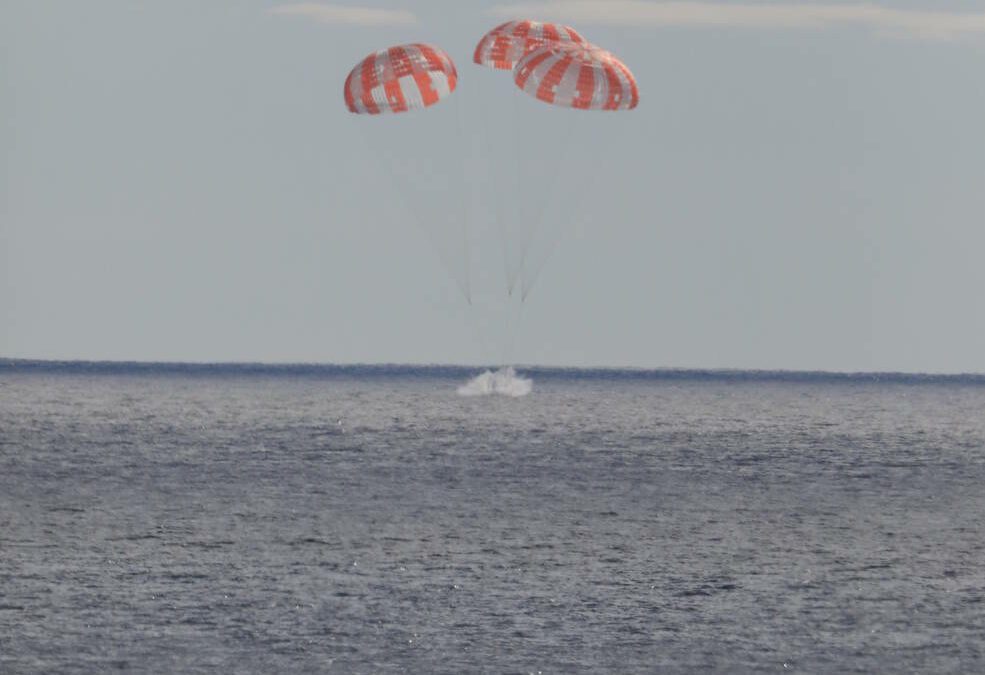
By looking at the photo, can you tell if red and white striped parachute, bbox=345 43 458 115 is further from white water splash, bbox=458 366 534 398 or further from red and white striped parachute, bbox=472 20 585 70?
white water splash, bbox=458 366 534 398

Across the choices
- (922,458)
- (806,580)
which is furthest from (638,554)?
(922,458)

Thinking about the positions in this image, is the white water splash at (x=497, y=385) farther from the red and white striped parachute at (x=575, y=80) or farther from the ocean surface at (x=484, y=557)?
the red and white striped parachute at (x=575, y=80)

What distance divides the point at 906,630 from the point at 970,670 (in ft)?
9.00

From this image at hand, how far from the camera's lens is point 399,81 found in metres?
42.1

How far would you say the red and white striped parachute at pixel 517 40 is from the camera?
4353 cm

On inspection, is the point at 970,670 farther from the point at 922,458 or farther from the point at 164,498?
the point at 922,458

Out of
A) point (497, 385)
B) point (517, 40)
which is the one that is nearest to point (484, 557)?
point (517, 40)

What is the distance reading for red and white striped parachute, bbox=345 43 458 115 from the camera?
4209 centimetres

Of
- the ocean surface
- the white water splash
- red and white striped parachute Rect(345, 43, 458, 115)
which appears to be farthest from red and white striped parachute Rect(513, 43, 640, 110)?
the white water splash

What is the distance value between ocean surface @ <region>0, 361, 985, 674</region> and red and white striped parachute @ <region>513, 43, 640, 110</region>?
10.2 m

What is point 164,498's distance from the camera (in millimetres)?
43438

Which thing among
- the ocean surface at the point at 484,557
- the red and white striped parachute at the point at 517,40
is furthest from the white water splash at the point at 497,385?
the red and white striped parachute at the point at 517,40

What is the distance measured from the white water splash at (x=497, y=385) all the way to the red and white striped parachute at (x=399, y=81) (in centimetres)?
7175

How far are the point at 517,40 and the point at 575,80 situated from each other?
168 inches
